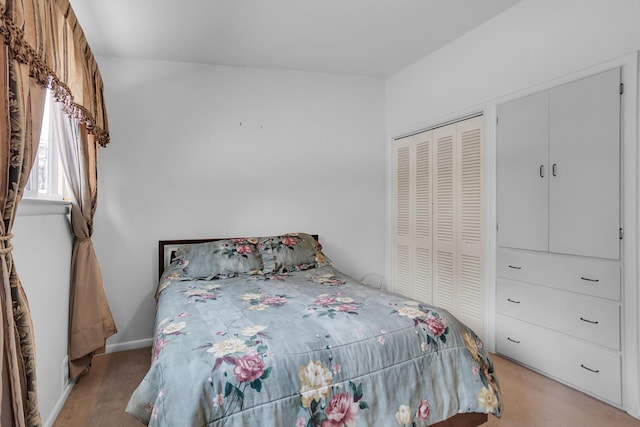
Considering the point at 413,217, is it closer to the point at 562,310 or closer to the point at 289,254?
the point at 289,254

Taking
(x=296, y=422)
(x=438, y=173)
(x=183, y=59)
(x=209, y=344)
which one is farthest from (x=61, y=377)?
(x=438, y=173)

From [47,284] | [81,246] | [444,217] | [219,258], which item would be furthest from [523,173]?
[81,246]

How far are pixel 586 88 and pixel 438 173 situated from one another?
136cm

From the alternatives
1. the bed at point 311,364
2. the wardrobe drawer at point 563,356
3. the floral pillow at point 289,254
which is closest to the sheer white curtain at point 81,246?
the bed at point 311,364

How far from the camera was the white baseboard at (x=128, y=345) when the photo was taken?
306cm

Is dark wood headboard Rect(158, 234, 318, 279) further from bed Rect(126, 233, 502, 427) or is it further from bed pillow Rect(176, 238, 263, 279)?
bed Rect(126, 233, 502, 427)

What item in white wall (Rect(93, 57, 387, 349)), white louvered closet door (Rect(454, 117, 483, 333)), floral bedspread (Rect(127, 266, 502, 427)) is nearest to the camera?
floral bedspread (Rect(127, 266, 502, 427))

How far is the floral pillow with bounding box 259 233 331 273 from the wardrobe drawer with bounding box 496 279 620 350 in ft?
4.94

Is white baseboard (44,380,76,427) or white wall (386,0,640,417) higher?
white wall (386,0,640,417)

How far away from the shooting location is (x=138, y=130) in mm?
3172

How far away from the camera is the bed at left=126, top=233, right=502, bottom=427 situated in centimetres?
130

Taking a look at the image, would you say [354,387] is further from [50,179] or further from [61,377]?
[50,179]

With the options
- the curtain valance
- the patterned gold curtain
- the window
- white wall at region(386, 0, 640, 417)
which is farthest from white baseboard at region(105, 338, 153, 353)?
white wall at region(386, 0, 640, 417)

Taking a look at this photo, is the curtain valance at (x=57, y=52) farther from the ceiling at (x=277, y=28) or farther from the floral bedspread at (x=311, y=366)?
the floral bedspread at (x=311, y=366)
